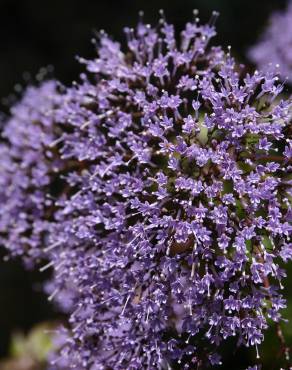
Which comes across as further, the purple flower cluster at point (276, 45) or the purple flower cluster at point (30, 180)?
the purple flower cluster at point (276, 45)

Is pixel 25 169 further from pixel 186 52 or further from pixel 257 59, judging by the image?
pixel 257 59

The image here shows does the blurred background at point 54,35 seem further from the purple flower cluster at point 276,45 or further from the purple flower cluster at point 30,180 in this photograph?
the purple flower cluster at point 30,180

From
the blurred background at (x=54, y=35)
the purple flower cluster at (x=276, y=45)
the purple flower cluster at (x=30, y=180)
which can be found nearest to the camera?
the purple flower cluster at (x=30, y=180)

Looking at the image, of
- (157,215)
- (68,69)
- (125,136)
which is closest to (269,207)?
(157,215)

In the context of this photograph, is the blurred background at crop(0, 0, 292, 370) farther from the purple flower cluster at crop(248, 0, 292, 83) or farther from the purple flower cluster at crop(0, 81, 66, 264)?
the purple flower cluster at crop(0, 81, 66, 264)

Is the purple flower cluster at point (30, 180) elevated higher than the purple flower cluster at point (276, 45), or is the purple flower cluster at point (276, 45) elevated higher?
the purple flower cluster at point (276, 45)

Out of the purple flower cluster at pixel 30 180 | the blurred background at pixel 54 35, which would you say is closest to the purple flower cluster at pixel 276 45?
the blurred background at pixel 54 35

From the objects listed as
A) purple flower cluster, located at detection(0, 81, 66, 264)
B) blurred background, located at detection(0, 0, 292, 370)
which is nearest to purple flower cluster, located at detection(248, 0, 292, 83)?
blurred background, located at detection(0, 0, 292, 370)
